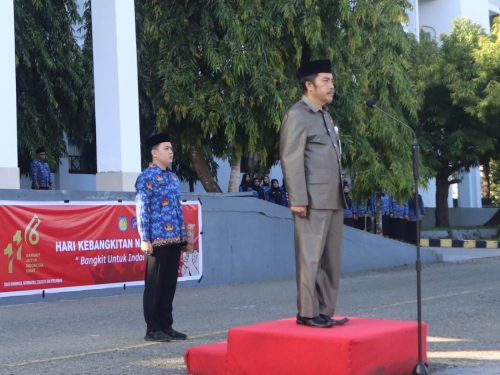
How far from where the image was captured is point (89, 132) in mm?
21516

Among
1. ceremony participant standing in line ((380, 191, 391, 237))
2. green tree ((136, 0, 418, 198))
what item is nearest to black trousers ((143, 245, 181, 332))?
green tree ((136, 0, 418, 198))

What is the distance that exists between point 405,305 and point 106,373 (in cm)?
555

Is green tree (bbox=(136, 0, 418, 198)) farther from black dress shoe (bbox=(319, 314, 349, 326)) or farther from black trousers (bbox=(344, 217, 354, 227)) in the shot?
black dress shoe (bbox=(319, 314, 349, 326))

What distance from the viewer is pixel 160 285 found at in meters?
9.27

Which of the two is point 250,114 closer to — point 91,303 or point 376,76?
point 376,76

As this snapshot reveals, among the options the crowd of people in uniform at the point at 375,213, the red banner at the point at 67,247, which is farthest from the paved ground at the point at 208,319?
the crowd of people in uniform at the point at 375,213

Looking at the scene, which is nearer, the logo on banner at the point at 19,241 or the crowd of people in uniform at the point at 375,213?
the logo on banner at the point at 19,241

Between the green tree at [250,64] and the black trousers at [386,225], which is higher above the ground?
the green tree at [250,64]

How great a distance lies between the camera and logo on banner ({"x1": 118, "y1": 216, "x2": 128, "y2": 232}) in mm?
15016

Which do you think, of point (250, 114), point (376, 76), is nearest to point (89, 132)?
point (250, 114)

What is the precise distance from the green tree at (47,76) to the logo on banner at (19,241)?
5.85 meters

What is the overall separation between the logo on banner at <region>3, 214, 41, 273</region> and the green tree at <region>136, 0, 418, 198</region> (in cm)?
483

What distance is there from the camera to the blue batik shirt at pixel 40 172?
18.5 meters

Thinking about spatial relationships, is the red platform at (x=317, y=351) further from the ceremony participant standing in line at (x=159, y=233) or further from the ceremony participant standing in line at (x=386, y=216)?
the ceremony participant standing in line at (x=386, y=216)
